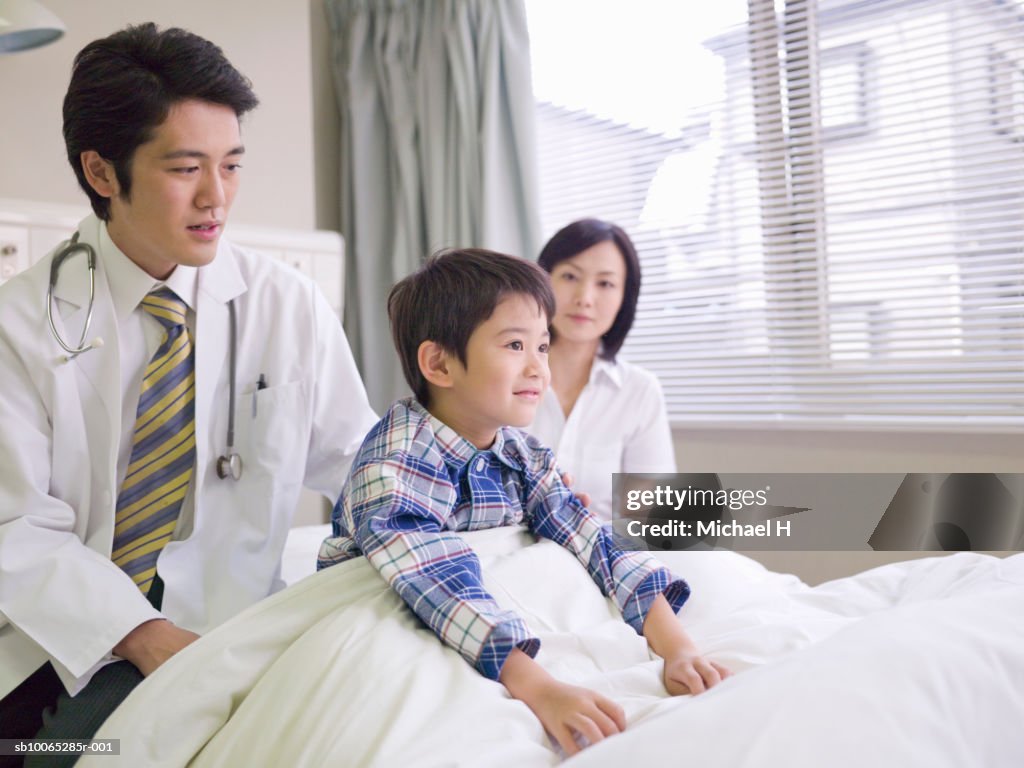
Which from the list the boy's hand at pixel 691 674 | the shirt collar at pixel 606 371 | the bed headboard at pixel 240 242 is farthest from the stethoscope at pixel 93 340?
the shirt collar at pixel 606 371

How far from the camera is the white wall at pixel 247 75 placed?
2.39 m

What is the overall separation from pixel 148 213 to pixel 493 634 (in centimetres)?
85

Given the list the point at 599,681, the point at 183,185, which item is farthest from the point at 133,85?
the point at 599,681

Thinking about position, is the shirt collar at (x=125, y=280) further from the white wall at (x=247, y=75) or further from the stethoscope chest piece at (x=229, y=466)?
the white wall at (x=247, y=75)

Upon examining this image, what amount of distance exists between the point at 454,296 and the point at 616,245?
1048 millimetres

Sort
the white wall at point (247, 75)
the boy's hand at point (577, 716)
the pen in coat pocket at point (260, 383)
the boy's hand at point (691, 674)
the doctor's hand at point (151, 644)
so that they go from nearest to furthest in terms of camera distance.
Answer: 1. the boy's hand at point (577, 716)
2. the boy's hand at point (691, 674)
3. the doctor's hand at point (151, 644)
4. the pen in coat pocket at point (260, 383)
5. the white wall at point (247, 75)

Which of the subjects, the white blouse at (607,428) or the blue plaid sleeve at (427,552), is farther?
the white blouse at (607,428)

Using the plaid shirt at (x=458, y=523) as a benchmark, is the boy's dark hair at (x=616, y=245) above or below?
above

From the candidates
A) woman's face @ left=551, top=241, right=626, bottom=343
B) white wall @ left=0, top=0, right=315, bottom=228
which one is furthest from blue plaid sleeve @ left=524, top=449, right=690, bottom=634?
white wall @ left=0, top=0, right=315, bottom=228

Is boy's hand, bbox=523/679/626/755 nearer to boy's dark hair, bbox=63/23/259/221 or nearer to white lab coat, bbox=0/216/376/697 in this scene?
white lab coat, bbox=0/216/376/697

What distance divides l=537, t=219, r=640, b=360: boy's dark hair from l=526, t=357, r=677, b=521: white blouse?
7cm

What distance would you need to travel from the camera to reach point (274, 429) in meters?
1.53

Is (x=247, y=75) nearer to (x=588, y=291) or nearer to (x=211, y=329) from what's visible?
(x=588, y=291)

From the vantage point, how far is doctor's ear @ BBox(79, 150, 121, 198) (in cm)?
143
